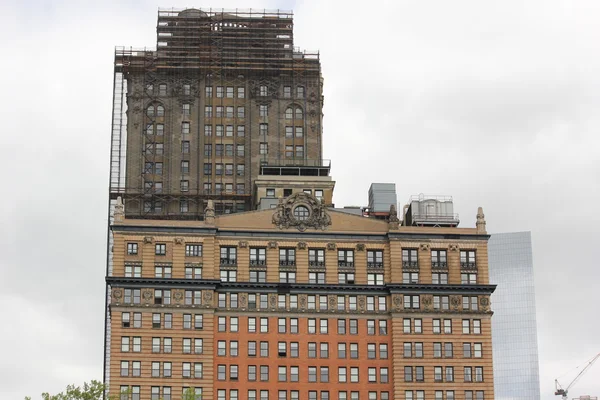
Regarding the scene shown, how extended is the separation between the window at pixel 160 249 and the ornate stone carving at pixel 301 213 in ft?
52.0

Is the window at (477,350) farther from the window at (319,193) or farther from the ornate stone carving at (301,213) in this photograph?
the window at (319,193)

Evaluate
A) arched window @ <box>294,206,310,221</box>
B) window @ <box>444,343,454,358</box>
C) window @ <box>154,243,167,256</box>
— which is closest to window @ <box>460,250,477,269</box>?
window @ <box>444,343,454,358</box>

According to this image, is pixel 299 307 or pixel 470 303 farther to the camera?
pixel 470 303

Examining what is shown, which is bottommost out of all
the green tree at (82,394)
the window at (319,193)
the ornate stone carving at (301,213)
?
the green tree at (82,394)

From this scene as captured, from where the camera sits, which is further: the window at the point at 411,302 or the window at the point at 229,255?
the window at the point at 411,302

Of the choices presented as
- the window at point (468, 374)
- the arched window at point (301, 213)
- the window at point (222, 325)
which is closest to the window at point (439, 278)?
the window at point (468, 374)

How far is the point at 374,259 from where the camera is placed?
17662 cm

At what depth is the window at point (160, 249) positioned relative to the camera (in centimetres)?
17262

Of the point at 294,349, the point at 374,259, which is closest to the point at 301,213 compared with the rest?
the point at 374,259

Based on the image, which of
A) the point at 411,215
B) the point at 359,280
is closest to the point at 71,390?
the point at 359,280

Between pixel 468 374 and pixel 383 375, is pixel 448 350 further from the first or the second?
pixel 383 375

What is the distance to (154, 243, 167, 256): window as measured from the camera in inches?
6796

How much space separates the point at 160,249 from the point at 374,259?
3002 cm

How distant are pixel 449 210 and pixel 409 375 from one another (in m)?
30.0
